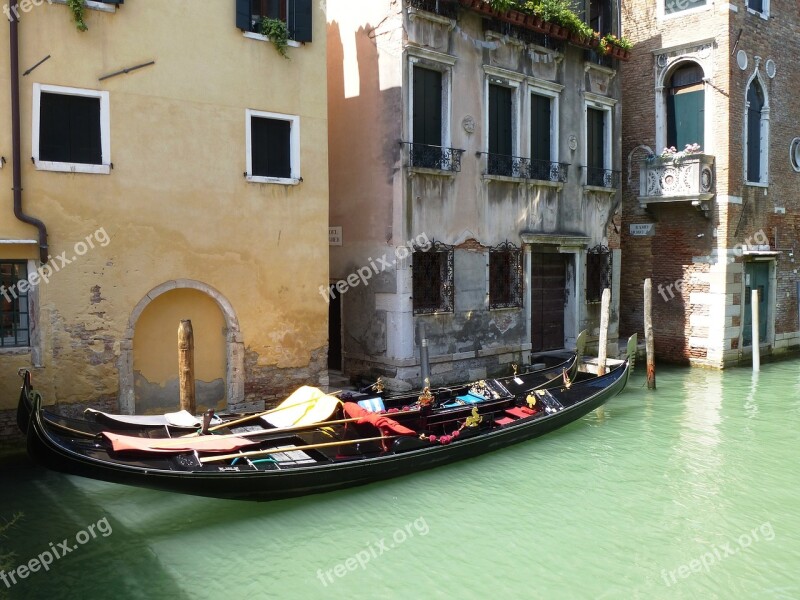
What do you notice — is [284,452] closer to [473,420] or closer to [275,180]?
[473,420]

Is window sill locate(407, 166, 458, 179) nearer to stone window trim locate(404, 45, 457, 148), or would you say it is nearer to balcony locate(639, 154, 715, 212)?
stone window trim locate(404, 45, 457, 148)

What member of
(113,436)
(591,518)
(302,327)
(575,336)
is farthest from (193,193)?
(575,336)

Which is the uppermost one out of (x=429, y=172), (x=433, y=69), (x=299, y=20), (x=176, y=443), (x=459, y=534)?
(x=299, y=20)

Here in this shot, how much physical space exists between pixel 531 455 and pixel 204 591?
3894 mm

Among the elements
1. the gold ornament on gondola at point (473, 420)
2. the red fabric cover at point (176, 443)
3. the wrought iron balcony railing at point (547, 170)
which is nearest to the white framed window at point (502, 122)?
the wrought iron balcony railing at point (547, 170)

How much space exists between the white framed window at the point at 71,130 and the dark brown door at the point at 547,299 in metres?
6.54

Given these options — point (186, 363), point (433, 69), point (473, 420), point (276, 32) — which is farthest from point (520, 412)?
point (276, 32)

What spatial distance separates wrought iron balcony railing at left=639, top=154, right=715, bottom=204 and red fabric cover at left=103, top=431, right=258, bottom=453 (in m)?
8.95

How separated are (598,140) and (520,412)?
601 cm

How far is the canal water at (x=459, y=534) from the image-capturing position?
4.80 metres

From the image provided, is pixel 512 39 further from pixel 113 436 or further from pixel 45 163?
pixel 113 436

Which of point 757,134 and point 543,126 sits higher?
point 757,134

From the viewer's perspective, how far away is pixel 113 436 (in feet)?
18.5

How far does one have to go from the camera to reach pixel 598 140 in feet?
39.6
